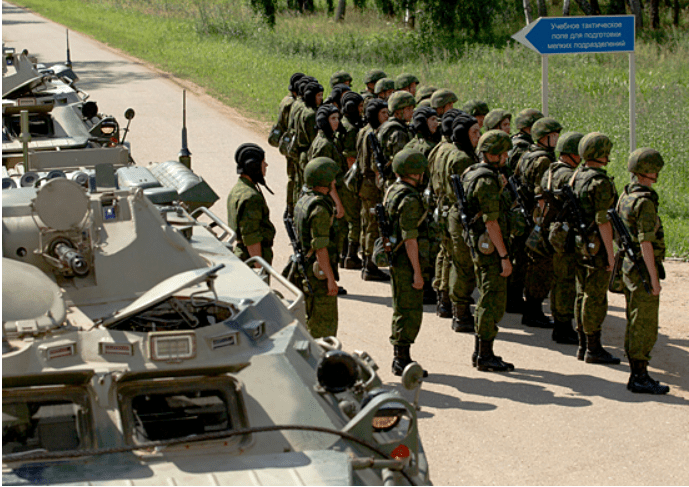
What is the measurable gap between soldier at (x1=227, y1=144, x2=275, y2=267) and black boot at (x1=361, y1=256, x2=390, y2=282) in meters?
3.64

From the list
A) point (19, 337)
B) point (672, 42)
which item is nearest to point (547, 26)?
point (19, 337)

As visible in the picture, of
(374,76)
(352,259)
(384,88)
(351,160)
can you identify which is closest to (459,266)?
(352,259)

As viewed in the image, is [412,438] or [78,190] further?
[78,190]

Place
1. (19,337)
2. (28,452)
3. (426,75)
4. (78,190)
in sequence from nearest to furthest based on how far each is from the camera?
(28,452) → (19,337) → (78,190) → (426,75)

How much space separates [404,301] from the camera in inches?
329

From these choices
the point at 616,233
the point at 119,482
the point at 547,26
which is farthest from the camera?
the point at 547,26

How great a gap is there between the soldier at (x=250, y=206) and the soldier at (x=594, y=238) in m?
2.80

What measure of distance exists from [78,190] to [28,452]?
1.64 m

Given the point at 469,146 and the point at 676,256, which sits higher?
the point at 469,146

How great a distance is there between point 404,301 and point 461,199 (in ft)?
3.84

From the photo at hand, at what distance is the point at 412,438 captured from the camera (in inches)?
192

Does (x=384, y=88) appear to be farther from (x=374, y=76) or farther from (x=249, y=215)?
(x=249, y=215)

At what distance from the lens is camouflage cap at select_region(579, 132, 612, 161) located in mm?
8453

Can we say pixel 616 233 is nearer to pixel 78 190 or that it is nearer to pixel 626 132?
pixel 78 190
